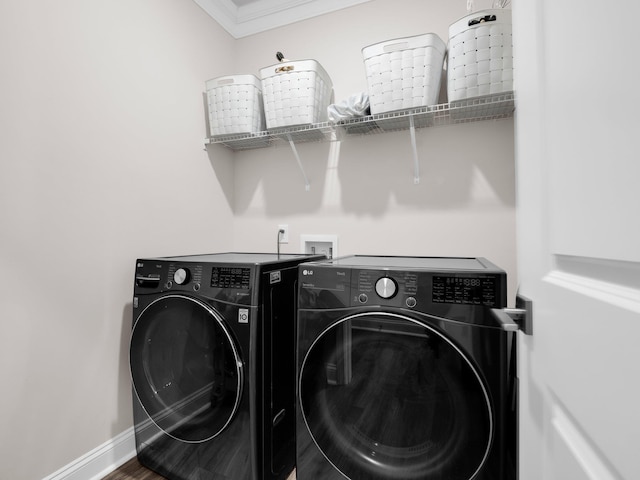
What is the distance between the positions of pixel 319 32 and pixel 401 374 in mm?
Result: 2016

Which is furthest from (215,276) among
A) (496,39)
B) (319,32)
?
(319,32)

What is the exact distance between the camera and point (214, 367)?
125 centimetres

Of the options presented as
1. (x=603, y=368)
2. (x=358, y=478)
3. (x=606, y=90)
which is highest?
(x=606, y=90)

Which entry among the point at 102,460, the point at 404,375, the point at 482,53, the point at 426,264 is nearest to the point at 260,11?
the point at 482,53

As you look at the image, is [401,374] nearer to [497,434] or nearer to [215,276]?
[497,434]

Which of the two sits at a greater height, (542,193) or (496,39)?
(496,39)

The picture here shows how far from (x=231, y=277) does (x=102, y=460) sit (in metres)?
1.05

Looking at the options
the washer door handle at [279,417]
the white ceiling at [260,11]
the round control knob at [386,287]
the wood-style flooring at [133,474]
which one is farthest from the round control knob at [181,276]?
the white ceiling at [260,11]

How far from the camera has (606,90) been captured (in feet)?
1.16

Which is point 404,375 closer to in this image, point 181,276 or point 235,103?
point 181,276

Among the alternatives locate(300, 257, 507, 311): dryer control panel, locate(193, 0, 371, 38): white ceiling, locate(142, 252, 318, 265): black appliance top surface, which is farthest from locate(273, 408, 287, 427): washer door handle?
locate(193, 0, 371, 38): white ceiling

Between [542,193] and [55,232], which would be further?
[55,232]

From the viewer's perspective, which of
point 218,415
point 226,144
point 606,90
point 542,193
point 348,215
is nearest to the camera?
point 606,90

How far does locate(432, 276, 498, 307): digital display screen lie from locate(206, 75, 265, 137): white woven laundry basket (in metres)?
1.39
